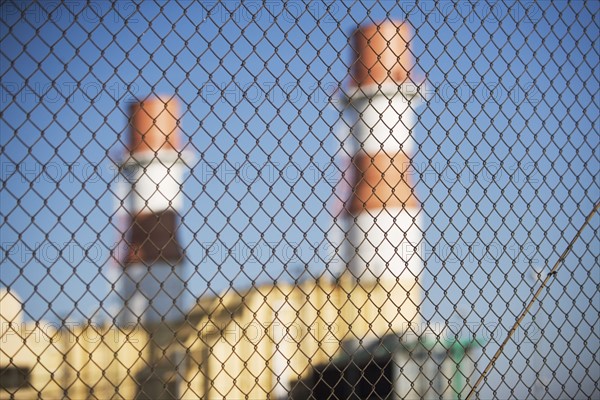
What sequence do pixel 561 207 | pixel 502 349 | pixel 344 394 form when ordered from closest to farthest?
pixel 502 349
pixel 561 207
pixel 344 394

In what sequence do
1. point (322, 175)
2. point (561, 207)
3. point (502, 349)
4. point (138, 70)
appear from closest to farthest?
point (138, 70) → point (322, 175) → point (502, 349) → point (561, 207)

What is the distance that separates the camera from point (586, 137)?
242cm

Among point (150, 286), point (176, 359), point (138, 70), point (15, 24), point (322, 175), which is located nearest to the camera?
point (15, 24)

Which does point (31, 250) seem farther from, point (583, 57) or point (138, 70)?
point (583, 57)

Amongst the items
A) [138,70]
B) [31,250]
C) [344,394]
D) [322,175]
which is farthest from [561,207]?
[344,394]

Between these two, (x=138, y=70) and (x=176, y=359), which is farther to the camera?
(x=176, y=359)

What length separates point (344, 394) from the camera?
9109mm

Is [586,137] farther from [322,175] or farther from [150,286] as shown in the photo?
[150,286]

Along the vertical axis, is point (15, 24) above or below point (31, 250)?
above

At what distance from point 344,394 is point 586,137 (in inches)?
286

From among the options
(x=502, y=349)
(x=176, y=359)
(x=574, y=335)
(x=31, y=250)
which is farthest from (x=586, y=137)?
(x=176, y=359)

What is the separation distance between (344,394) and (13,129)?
811cm

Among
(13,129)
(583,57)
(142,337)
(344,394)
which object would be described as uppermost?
(583,57)

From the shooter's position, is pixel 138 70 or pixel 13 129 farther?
pixel 138 70
